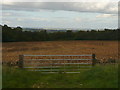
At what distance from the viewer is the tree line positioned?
32.8 m

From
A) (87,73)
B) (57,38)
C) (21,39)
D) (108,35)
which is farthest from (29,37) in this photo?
(87,73)

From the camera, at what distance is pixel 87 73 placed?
8188 mm

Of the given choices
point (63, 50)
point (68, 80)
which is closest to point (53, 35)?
point (63, 50)

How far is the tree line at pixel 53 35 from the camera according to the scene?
107 ft

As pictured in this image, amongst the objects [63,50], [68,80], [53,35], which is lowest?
[68,80]

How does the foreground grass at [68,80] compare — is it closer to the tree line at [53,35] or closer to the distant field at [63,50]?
the distant field at [63,50]

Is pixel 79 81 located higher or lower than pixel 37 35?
lower

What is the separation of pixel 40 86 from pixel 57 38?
1174 inches

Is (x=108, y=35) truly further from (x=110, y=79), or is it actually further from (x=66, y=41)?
(x=110, y=79)

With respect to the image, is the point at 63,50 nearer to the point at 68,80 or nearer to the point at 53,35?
the point at 53,35

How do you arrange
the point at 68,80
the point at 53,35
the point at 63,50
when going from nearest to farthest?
the point at 68,80
the point at 63,50
the point at 53,35

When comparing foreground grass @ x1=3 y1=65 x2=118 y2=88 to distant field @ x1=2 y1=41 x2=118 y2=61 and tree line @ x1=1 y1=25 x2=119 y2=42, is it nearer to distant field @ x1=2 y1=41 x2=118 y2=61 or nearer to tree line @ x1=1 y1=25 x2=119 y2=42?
distant field @ x1=2 y1=41 x2=118 y2=61

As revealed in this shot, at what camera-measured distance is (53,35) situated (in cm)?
3719

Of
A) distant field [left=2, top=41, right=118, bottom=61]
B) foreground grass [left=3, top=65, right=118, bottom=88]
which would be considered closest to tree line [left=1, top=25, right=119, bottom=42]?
distant field [left=2, top=41, right=118, bottom=61]
